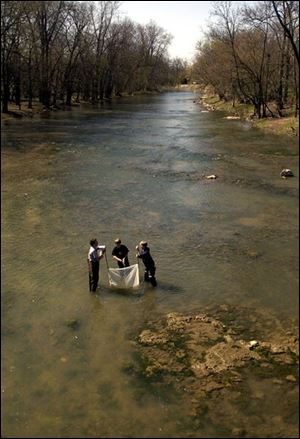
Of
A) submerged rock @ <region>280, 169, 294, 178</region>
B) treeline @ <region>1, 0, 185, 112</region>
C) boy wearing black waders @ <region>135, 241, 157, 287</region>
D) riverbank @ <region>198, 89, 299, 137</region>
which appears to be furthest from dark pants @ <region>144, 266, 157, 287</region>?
treeline @ <region>1, 0, 185, 112</region>

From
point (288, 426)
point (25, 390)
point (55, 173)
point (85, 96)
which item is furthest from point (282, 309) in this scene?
point (85, 96)

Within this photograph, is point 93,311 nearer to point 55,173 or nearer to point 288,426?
point 288,426

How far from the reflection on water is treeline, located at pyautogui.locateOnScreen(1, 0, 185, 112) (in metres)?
21.9

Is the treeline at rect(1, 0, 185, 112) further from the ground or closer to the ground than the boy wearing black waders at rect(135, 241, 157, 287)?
further from the ground

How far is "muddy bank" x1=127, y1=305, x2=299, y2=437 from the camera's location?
27.3 feet

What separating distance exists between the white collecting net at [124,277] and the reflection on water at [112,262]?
0.34 meters

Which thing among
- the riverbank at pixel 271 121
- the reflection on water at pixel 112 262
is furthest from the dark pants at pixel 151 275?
the riverbank at pixel 271 121

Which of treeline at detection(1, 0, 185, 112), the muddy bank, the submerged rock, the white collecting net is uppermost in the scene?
treeline at detection(1, 0, 185, 112)

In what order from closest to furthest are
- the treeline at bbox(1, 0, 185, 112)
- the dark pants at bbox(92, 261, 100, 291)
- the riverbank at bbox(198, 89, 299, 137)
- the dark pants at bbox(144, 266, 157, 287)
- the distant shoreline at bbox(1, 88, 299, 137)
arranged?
1. the dark pants at bbox(92, 261, 100, 291)
2. the dark pants at bbox(144, 266, 157, 287)
3. the riverbank at bbox(198, 89, 299, 137)
4. the distant shoreline at bbox(1, 88, 299, 137)
5. the treeline at bbox(1, 0, 185, 112)

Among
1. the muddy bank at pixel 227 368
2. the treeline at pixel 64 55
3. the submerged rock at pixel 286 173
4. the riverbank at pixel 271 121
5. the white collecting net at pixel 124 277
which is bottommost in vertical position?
the muddy bank at pixel 227 368

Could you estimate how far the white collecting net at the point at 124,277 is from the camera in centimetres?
1327

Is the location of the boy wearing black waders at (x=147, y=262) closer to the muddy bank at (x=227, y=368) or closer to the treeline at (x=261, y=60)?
the muddy bank at (x=227, y=368)

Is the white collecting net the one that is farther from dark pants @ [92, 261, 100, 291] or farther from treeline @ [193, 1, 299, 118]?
treeline @ [193, 1, 299, 118]

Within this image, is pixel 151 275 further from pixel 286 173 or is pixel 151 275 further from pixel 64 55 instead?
pixel 64 55
